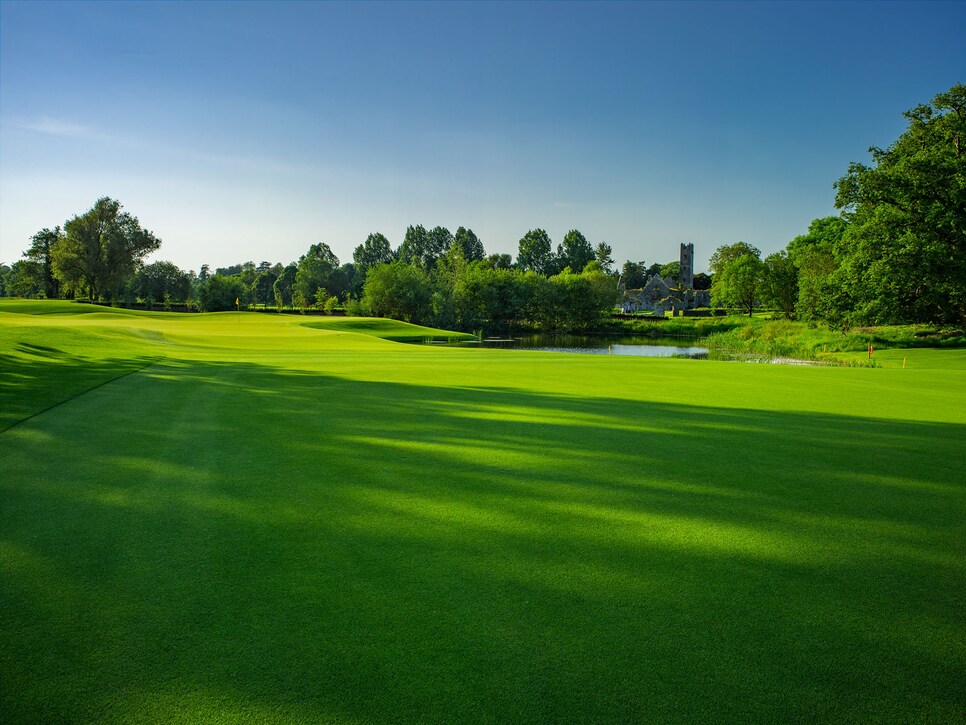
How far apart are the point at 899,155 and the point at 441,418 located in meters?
40.4

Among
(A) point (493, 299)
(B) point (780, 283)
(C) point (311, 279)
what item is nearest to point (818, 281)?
(B) point (780, 283)

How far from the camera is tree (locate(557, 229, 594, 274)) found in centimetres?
13525

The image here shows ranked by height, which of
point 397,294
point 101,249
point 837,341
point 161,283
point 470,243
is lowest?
point 837,341

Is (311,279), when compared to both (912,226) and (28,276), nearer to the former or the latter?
(28,276)

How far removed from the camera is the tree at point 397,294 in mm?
73125

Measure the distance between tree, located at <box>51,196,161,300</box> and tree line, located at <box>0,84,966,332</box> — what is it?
Result: 6.3 inches

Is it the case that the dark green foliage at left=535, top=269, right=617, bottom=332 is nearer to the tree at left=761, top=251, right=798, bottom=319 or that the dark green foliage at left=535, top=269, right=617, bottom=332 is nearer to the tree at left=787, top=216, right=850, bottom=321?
the tree at left=761, top=251, right=798, bottom=319

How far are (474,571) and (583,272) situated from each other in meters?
96.0

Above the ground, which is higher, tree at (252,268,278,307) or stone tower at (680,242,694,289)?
stone tower at (680,242,694,289)

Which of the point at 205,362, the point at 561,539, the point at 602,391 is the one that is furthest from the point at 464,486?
the point at 205,362

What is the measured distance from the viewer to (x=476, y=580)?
3627 mm

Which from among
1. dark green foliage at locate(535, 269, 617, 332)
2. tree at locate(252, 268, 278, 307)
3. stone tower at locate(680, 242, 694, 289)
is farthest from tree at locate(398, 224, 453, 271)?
dark green foliage at locate(535, 269, 617, 332)

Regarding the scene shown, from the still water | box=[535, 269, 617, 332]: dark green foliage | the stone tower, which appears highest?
the stone tower

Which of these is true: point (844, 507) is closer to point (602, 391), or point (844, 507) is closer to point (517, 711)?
point (517, 711)
